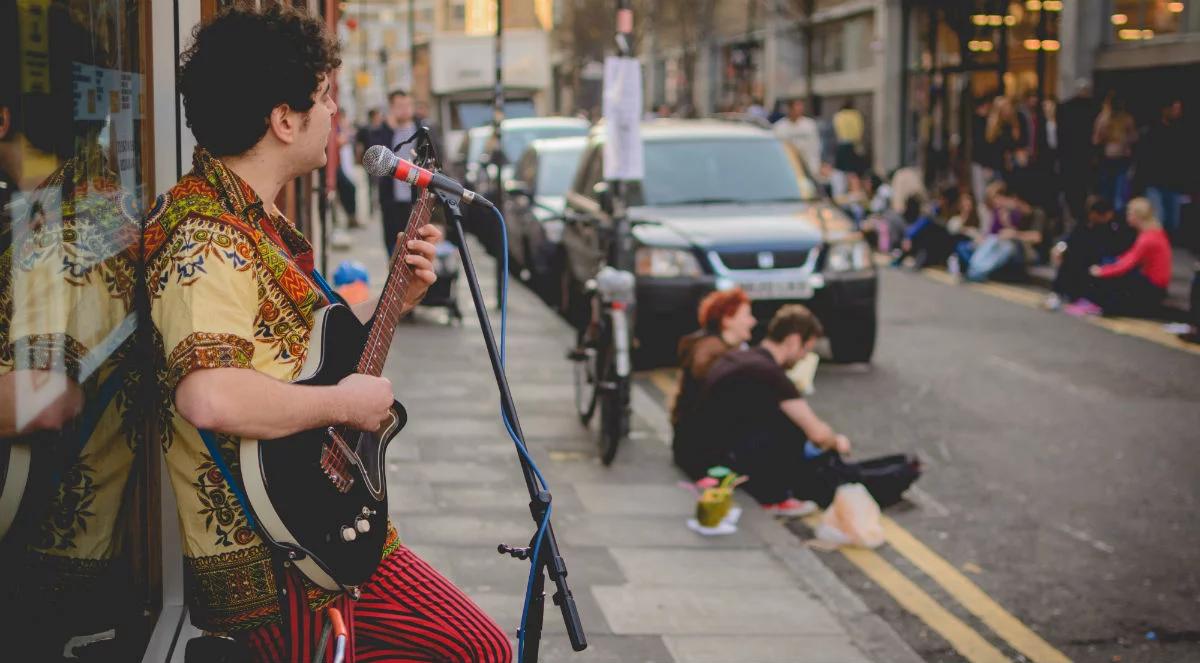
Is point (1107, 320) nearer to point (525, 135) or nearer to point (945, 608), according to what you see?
point (945, 608)

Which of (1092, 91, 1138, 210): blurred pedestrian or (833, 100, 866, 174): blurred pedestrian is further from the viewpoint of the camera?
(833, 100, 866, 174): blurred pedestrian

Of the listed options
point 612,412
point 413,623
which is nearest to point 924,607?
point 612,412

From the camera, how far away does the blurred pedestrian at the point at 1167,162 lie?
18.3 metres

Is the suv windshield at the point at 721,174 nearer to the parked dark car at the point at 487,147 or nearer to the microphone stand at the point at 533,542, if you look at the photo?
the parked dark car at the point at 487,147

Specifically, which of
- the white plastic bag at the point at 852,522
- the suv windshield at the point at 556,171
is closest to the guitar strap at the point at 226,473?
the white plastic bag at the point at 852,522

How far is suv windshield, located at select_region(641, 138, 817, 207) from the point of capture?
1216 centimetres

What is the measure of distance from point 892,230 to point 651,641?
15.1 meters

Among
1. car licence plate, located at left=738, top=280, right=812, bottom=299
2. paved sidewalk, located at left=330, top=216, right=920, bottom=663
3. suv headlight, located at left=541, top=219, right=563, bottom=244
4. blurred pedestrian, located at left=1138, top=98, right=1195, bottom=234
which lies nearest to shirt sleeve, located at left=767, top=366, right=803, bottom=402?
paved sidewalk, located at left=330, top=216, right=920, bottom=663

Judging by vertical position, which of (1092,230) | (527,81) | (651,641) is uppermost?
(527,81)

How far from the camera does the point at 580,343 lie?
9133 millimetres

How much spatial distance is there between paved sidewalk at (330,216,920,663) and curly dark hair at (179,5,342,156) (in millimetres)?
2828

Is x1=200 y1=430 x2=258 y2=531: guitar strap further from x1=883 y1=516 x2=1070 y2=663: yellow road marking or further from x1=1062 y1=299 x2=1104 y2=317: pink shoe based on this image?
x1=1062 y1=299 x2=1104 y2=317: pink shoe

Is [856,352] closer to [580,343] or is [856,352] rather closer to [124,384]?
→ [580,343]

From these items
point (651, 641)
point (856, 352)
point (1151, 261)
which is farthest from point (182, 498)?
point (1151, 261)
